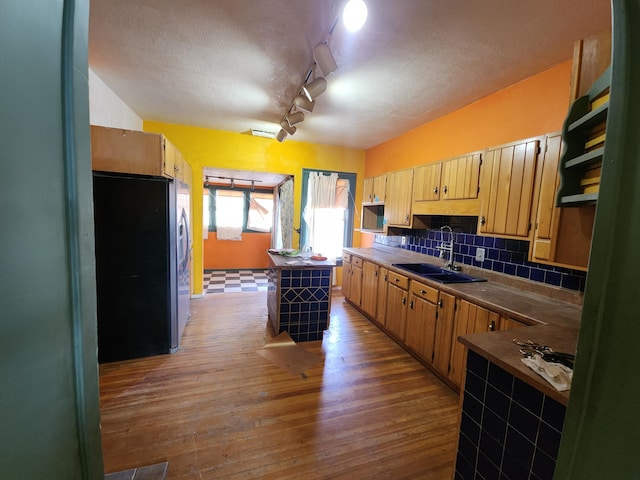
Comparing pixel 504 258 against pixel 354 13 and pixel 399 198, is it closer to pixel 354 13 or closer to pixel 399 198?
pixel 399 198

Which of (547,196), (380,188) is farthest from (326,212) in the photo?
(547,196)

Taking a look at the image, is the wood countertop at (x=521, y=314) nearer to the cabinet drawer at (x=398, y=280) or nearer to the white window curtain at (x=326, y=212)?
the cabinet drawer at (x=398, y=280)

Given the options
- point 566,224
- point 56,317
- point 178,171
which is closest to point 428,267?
point 566,224

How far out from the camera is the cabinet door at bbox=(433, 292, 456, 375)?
2.20 meters

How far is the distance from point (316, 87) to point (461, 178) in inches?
62.5

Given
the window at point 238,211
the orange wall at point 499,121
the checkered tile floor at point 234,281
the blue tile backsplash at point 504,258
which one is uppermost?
the orange wall at point 499,121

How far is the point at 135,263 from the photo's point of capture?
95.2 inches

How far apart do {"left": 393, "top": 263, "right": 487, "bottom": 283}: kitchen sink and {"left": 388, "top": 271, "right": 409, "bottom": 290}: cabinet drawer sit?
4.9 inches

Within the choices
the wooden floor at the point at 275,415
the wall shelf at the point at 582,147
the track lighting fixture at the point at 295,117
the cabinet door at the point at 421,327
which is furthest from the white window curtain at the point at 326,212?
the wall shelf at the point at 582,147

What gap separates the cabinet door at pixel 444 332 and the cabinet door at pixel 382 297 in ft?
2.80

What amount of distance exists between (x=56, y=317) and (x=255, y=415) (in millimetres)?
1822

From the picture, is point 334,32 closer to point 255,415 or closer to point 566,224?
point 566,224

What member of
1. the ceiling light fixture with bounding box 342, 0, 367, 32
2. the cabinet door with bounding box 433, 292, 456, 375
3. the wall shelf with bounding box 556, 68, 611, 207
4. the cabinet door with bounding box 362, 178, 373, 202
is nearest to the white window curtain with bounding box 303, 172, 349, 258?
the cabinet door with bounding box 362, 178, 373, 202

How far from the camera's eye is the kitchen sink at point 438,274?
2.55m
